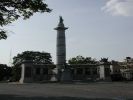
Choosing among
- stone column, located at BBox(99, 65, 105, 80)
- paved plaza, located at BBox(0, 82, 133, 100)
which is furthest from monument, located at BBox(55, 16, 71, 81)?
paved plaza, located at BBox(0, 82, 133, 100)

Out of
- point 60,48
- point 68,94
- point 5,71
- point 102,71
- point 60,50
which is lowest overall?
point 68,94

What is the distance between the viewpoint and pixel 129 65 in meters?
114

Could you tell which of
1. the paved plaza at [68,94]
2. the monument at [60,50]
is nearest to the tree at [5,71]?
the monument at [60,50]

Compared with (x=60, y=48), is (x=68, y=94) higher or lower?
lower

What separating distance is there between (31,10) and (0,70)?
71448 millimetres

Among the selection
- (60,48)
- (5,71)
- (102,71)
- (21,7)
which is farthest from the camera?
(5,71)

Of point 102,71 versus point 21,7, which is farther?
point 102,71

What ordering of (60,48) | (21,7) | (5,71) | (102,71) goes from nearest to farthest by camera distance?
(21,7)
(60,48)
(102,71)
(5,71)

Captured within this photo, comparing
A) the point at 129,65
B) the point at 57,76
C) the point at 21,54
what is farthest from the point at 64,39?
the point at 129,65

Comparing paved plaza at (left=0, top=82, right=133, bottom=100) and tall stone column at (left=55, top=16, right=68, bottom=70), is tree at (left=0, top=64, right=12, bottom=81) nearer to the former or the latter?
tall stone column at (left=55, top=16, right=68, bottom=70)

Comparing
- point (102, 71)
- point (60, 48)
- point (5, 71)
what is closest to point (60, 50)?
point (60, 48)

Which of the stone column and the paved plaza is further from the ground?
the stone column

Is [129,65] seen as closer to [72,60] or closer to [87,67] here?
[72,60]

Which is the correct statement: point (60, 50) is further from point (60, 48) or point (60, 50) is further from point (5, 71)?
point (5, 71)
